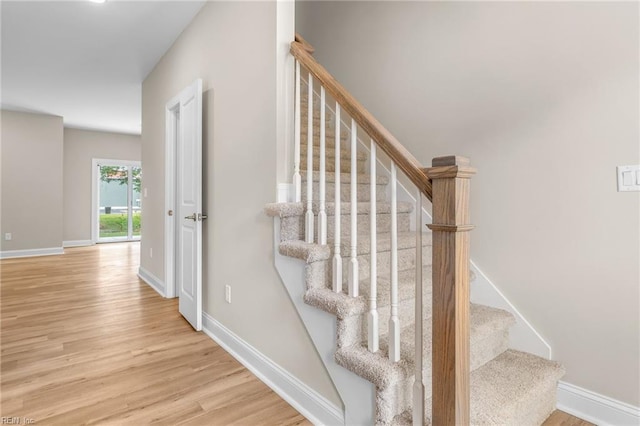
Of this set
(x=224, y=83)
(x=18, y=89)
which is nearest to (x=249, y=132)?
(x=224, y=83)

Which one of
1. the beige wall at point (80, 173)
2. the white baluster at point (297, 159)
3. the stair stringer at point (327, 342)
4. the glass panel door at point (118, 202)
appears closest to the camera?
the stair stringer at point (327, 342)

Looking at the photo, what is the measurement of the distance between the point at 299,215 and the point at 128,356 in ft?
5.28

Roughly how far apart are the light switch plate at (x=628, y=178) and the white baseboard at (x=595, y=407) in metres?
0.96

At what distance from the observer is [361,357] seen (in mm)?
1367

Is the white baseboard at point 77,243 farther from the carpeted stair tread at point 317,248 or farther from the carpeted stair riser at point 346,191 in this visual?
the carpeted stair tread at point 317,248

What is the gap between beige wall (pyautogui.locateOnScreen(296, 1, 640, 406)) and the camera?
153 centimetres

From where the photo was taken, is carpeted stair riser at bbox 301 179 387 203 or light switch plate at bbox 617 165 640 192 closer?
light switch plate at bbox 617 165 640 192

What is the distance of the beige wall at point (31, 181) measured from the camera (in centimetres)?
596

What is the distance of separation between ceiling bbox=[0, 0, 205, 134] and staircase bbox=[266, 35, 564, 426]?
234cm

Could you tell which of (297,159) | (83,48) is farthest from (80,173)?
(297,159)

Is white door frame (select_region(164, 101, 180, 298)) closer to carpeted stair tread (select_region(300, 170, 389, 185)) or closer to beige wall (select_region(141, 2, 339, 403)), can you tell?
beige wall (select_region(141, 2, 339, 403))

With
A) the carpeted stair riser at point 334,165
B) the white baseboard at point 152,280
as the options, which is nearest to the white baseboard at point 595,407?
the carpeted stair riser at point 334,165

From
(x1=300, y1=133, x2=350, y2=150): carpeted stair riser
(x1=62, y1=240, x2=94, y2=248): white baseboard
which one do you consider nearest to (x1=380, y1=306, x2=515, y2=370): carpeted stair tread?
(x1=300, y1=133, x2=350, y2=150): carpeted stair riser

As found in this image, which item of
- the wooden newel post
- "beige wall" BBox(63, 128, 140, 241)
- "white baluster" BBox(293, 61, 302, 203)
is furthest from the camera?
"beige wall" BBox(63, 128, 140, 241)
